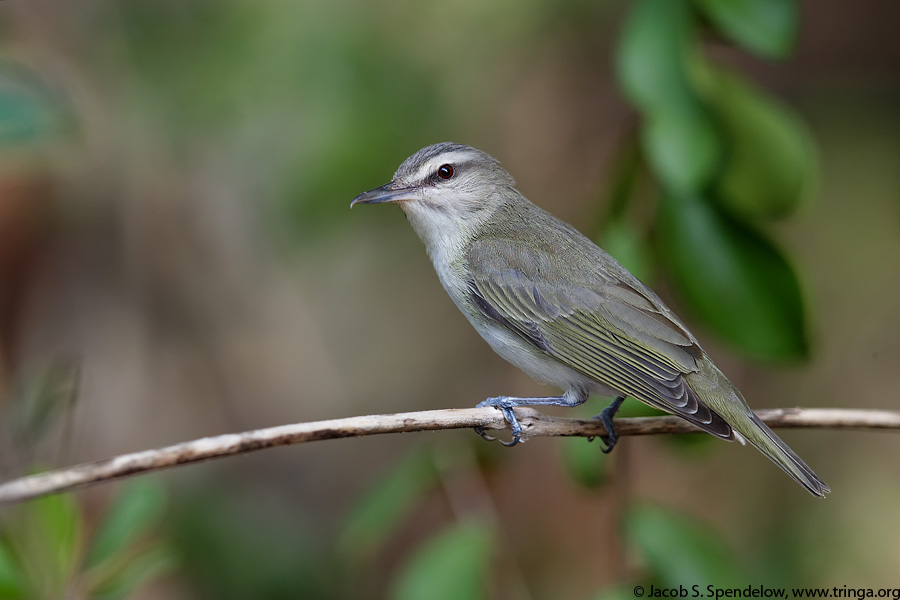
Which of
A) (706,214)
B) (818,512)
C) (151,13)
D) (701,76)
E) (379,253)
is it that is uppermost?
(151,13)

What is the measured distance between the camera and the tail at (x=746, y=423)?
284 centimetres

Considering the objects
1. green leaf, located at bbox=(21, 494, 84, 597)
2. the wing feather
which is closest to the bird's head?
the wing feather

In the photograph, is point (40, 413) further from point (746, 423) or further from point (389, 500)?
point (746, 423)

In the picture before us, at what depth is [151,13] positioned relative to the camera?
4.99m

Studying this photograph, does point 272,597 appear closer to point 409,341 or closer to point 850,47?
point 409,341

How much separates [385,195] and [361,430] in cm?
132

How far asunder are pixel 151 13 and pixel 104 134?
34.8 inches

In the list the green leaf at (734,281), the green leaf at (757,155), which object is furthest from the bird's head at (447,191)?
the green leaf at (757,155)

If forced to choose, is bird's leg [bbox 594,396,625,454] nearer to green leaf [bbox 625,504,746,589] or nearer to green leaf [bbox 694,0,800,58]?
green leaf [bbox 625,504,746,589]

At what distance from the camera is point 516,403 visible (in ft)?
10.4

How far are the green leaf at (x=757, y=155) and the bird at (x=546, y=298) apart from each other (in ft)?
1.83

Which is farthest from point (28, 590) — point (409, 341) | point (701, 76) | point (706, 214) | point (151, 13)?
point (409, 341)

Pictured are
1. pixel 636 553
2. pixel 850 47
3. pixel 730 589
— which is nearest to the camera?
pixel 730 589

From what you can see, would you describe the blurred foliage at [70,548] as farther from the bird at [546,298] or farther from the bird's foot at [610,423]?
the bird's foot at [610,423]
